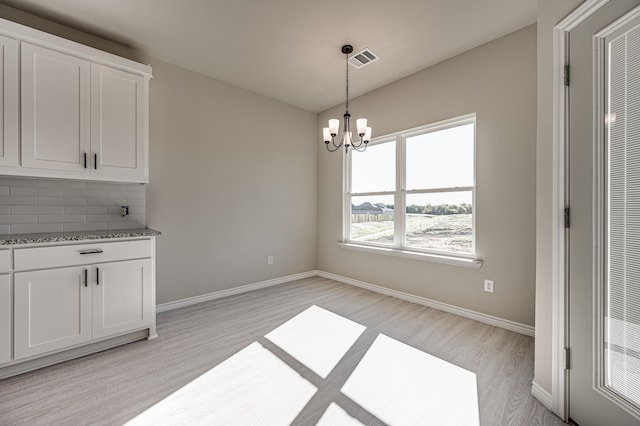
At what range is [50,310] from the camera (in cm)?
195

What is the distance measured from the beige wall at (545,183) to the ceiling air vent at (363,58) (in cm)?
151

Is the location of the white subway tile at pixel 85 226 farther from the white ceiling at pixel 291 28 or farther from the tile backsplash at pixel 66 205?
the white ceiling at pixel 291 28

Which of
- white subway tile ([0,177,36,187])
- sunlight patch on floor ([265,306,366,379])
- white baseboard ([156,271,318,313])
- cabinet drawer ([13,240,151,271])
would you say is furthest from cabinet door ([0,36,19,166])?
sunlight patch on floor ([265,306,366,379])

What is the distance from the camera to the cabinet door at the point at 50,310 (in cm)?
186

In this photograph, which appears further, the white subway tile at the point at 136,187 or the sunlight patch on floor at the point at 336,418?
the white subway tile at the point at 136,187

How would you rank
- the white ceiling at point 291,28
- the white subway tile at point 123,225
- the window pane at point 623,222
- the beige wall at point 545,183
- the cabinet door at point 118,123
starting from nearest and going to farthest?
the window pane at point 623,222
the beige wall at point 545,183
the white ceiling at point 291,28
the cabinet door at point 118,123
the white subway tile at point 123,225

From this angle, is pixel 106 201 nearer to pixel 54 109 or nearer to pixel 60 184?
pixel 60 184

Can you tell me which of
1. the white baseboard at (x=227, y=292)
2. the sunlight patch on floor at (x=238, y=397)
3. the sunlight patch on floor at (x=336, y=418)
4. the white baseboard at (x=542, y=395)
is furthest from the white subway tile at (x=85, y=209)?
the white baseboard at (x=542, y=395)

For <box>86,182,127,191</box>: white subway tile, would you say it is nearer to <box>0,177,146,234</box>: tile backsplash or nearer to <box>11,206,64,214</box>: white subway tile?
<box>0,177,146,234</box>: tile backsplash

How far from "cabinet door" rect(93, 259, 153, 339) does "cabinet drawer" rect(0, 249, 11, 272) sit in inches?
18.4

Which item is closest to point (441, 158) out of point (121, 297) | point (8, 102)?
point (121, 297)

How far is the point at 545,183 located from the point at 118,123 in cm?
346

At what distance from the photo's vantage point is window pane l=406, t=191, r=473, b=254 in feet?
9.71

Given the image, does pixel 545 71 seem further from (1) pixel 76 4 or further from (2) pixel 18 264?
(2) pixel 18 264
